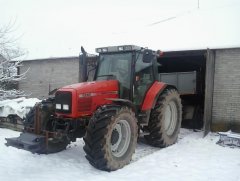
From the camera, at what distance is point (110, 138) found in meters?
6.21

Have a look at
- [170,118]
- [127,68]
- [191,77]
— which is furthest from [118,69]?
[191,77]

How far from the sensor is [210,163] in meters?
6.97

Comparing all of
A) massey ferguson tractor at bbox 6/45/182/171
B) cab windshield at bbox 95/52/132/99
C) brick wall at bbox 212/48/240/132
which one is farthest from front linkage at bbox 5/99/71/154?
brick wall at bbox 212/48/240/132

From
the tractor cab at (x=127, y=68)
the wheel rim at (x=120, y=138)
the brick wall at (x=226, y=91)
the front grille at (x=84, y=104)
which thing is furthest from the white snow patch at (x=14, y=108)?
the brick wall at (x=226, y=91)

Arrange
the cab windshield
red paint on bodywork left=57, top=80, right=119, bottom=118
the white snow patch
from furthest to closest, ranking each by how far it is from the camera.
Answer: the white snow patch < the cab windshield < red paint on bodywork left=57, top=80, right=119, bottom=118

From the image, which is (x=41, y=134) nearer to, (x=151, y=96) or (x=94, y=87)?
(x=94, y=87)

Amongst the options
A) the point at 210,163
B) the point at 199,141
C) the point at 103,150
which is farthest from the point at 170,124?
the point at 103,150

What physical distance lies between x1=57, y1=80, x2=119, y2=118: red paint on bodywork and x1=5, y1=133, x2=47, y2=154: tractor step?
27.7 inches

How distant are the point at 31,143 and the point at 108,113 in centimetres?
144

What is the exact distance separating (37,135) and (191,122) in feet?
20.2

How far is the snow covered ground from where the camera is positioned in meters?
6.00

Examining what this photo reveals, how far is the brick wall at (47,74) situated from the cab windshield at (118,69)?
5894 millimetres

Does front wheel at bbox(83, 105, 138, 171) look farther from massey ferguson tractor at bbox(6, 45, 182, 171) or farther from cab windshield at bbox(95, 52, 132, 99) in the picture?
cab windshield at bbox(95, 52, 132, 99)

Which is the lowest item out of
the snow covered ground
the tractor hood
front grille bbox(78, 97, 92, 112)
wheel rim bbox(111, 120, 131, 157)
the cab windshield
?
the snow covered ground
